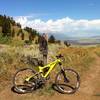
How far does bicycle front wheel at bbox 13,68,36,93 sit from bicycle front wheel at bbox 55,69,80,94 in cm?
88

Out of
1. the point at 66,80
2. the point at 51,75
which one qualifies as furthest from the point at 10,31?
the point at 66,80

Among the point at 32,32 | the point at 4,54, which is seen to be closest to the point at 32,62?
the point at 4,54

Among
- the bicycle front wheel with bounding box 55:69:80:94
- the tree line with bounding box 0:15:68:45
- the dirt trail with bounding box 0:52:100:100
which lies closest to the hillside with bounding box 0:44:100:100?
the dirt trail with bounding box 0:52:100:100

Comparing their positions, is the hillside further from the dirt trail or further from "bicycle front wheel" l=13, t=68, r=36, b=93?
"bicycle front wheel" l=13, t=68, r=36, b=93

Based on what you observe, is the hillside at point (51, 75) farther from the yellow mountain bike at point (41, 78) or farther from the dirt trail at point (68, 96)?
the yellow mountain bike at point (41, 78)

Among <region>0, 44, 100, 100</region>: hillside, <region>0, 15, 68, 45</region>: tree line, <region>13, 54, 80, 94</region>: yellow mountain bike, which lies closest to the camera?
<region>0, 44, 100, 100</region>: hillside

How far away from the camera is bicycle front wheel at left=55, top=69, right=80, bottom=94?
10.7 meters

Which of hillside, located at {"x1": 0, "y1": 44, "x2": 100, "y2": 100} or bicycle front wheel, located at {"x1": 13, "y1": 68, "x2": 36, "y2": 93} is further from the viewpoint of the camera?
bicycle front wheel, located at {"x1": 13, "y1": 68, "x2": 36, "y2": 93}

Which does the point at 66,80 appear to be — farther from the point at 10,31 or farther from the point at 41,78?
the point at 10,31

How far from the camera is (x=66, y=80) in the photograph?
10844 millimetres

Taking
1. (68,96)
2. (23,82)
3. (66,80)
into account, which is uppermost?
(66,80)

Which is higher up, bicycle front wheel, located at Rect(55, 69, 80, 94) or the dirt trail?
bicycle front wheel, located at Rect(55, 69, 80, 94)

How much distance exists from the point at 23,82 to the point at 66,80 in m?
1.50

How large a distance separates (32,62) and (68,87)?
2.70 m
